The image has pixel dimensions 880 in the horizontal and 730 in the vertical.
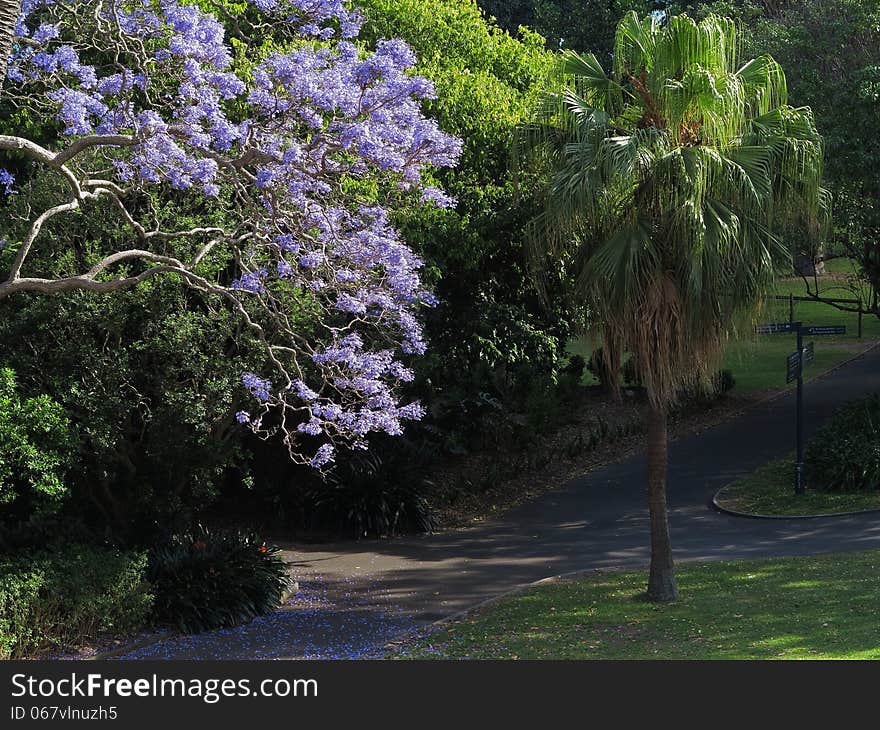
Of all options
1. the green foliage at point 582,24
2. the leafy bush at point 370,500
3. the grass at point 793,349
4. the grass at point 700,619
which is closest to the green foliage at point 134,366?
the leafy bush at point 370,500

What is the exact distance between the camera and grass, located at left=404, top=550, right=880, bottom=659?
11117 millimetres

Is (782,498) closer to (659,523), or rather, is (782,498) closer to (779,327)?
(779,327)

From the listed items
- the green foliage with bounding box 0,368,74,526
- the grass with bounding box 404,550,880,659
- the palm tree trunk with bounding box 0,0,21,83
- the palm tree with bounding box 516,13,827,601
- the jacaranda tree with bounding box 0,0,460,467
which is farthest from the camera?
the palm tree with bounding box 516,13,827,601

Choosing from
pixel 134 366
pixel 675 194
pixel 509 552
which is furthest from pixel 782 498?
pixel 134 366

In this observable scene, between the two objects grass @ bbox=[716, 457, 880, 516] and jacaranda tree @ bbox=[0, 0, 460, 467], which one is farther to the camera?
grass @ bbox=[716, 457, 880, 516]

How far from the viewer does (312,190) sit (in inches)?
506

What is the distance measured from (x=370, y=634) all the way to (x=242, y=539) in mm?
3043

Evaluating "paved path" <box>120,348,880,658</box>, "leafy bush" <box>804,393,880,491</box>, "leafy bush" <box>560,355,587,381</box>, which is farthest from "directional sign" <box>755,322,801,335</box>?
"leafy bush" <box>560,355,587,381</box>

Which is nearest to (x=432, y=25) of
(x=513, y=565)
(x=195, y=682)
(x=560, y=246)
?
(x=560, y=246)

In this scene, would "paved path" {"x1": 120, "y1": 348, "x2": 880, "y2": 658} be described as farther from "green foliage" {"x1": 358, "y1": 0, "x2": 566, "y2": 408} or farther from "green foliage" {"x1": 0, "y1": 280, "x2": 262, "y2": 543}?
"green foliage" {"x1": 358, "y1": 0, "x2": 566, "y2": 408}

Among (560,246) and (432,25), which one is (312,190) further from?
(432,25)

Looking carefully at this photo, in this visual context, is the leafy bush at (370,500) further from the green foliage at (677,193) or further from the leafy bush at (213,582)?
the green foliage at (677,193)

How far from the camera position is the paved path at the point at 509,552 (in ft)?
43.3

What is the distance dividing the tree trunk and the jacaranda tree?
9.91 feet
